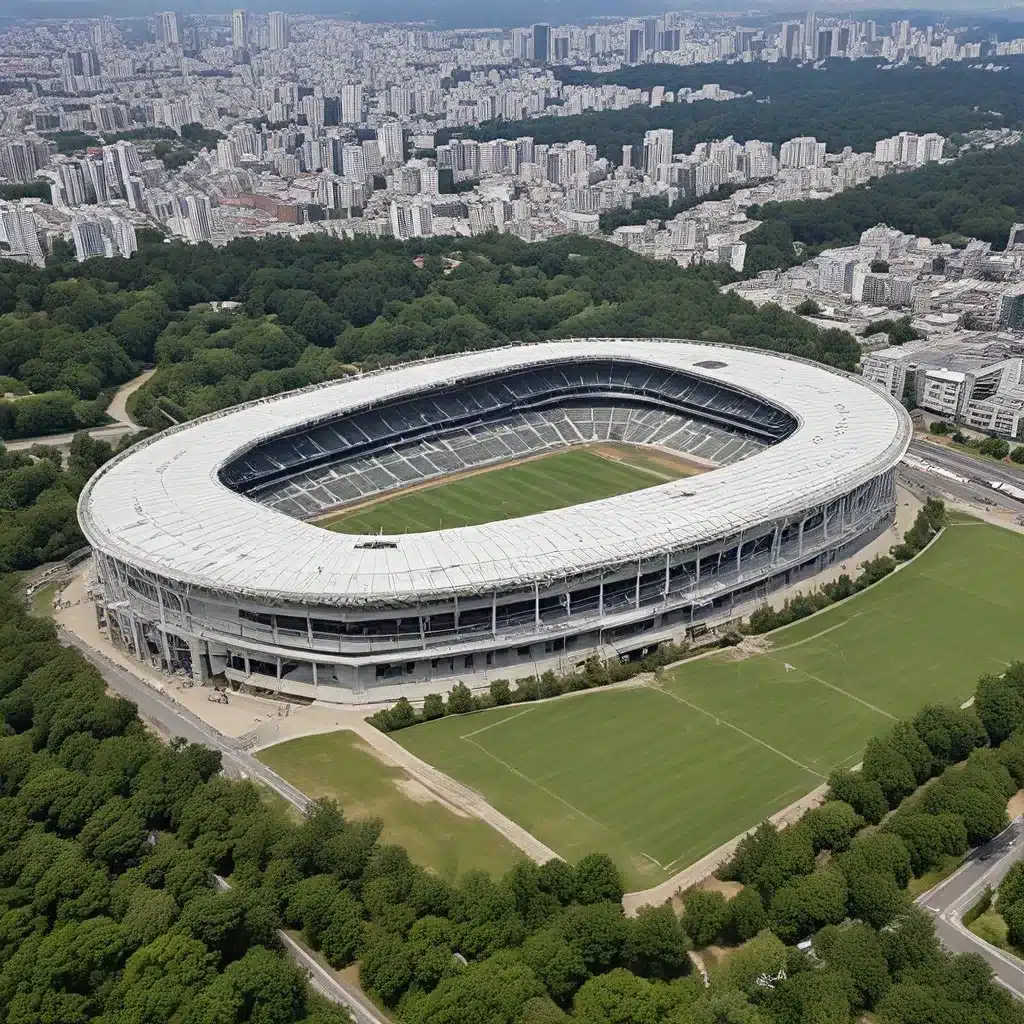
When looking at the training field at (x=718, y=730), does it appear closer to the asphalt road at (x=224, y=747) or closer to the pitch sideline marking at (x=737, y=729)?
the pitch sideline marking at (x=737, y=729)

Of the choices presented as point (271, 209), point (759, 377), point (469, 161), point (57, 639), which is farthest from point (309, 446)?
point (469, 161)

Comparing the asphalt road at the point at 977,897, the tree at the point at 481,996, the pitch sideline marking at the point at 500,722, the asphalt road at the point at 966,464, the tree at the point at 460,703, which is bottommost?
the asphalt road at the point at 966,464

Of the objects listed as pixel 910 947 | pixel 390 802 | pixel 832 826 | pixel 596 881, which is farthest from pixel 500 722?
pixel 910 947

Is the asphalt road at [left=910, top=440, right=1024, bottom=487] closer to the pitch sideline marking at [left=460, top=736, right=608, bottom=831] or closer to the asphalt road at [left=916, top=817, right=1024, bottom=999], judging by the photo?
the asphalt road at [left=916, top=817, right=1024, bottom=999]

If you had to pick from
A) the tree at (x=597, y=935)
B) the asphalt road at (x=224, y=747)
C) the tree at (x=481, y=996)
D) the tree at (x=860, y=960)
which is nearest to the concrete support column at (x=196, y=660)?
the asphalt road at (x=224, y=747)

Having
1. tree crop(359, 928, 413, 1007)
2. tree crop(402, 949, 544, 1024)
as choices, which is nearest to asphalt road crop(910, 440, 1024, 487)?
tree crop(402, 949, 544, 1024)

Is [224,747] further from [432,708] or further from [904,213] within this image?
[904,213]

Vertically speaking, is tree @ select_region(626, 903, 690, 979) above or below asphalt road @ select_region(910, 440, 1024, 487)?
above
